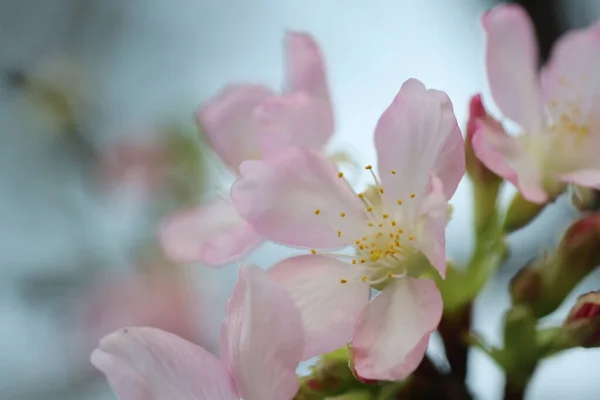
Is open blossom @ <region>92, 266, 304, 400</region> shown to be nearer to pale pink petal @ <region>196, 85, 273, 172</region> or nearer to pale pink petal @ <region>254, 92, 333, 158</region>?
pale pink petal @ <region>254, 92, 333, 158</region>

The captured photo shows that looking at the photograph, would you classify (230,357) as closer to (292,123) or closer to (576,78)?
(292,123)

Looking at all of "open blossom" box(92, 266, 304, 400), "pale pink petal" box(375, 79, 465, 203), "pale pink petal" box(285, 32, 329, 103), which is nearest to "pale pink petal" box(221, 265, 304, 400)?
"open blossom" box(92, 266, 304, 400)

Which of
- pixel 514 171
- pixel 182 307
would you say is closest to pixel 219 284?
pixel 182 307

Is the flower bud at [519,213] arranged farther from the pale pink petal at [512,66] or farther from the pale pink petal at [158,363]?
the pale pink petal at [158,363]

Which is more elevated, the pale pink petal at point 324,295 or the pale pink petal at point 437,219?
the pale pink petal at point 437,219

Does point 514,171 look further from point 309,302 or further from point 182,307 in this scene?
point 182,307

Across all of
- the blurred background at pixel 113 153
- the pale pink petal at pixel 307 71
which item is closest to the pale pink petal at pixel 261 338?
the pale pink petal at pixel 307 71
